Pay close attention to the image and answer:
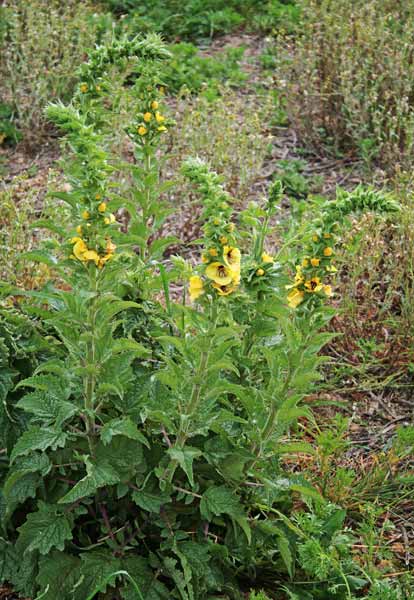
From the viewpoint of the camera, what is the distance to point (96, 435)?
2355mm

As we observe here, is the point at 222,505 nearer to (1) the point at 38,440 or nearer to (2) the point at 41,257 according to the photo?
(1) the point at 38,440

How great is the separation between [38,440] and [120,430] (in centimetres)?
23

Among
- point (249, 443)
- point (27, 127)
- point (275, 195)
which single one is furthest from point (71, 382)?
point (27, 127)

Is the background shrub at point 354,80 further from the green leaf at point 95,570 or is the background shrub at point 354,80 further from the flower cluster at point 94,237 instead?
the green leaf at point 95,570

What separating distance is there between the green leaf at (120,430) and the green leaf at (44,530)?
0.96 feet

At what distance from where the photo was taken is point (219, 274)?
1.93 metres

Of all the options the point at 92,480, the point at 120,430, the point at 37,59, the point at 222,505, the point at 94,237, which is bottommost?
the point at 37,59

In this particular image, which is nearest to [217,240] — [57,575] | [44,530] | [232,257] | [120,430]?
[232,257]

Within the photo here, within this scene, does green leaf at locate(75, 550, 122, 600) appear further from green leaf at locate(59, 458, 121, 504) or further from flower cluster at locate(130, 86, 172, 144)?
flower cluster at locate(130, 86, 172, 144)

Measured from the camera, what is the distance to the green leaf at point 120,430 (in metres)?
2.17

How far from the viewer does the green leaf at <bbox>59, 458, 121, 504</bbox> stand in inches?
85.3

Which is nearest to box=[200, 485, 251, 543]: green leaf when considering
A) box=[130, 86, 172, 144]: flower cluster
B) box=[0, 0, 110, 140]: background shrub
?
box=[130, 86, 172, 144]: flower cluster

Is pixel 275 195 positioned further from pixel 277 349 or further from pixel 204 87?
pixel 204 87

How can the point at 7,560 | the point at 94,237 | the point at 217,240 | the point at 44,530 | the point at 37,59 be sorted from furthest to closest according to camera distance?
the point at 37,59 < the point at 7,560 < the point at 44,530 < the point at 94,237 < the point at 217,240
